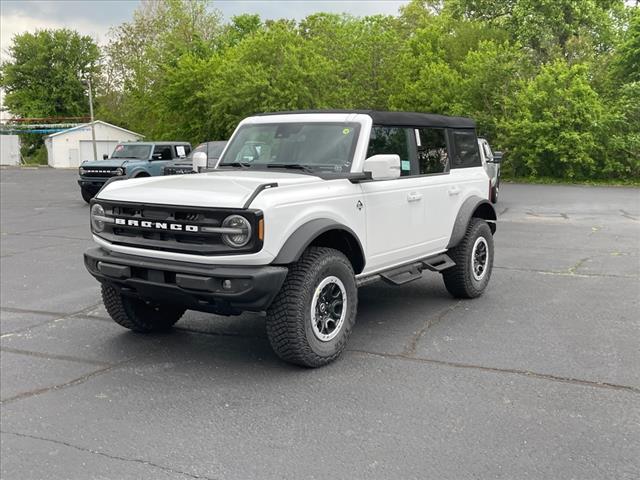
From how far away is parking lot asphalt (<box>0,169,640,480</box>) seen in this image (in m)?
3.46

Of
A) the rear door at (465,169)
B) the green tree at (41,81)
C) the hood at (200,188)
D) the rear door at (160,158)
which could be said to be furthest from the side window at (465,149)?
the green tree at (41,81)

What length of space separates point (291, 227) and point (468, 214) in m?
2.83

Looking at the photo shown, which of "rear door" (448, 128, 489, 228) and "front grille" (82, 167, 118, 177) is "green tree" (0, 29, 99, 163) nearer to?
"front grille" (82, 167, 118, 177)

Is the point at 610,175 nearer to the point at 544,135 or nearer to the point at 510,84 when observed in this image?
the point at 544,135

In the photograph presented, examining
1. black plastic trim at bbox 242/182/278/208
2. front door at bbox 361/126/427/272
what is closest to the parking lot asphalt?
front door at bbox 361/126/427/272

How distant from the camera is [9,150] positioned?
6944 centimetres

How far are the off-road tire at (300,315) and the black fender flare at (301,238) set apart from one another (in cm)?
18

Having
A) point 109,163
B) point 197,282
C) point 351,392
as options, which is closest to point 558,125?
point 109,163

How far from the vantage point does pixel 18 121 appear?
234 feet

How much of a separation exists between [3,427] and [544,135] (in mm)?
28104

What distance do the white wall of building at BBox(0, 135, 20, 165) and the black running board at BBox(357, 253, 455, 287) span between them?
71216 mm

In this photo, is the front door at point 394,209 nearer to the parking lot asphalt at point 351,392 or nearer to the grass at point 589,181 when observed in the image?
the parking lot asphalt at point 351,392

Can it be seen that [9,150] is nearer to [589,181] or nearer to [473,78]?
[473,78]

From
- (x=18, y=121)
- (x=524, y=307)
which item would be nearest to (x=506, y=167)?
(x=524, y=307)
